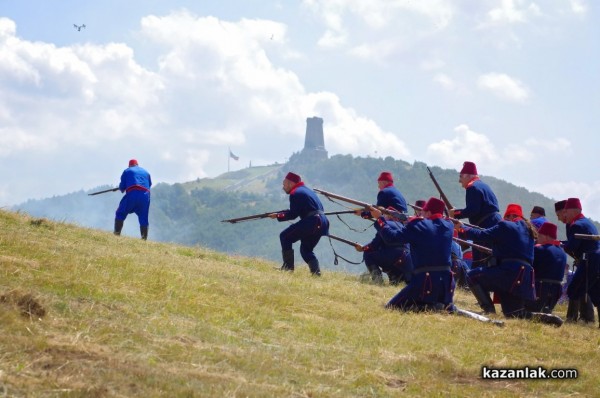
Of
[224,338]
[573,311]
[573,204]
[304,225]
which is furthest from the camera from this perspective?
[304,225]

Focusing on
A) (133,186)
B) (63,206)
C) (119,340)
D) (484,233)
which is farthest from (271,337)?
(63,206)

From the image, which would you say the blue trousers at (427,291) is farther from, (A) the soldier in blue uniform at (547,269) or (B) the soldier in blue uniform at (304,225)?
(B) the soldier in blue uniform at (304,225)

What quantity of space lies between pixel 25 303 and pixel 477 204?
368 inches

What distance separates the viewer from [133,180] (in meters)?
20.6

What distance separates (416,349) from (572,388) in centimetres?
182

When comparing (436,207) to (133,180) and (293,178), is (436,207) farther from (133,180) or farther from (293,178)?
(133,180)

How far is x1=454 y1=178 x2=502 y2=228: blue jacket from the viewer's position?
15508 mm

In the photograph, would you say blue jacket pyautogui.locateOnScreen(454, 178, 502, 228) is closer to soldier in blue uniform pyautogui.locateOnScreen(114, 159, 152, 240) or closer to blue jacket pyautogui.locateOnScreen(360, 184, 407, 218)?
blue jacket pyautogui.locateOnScreen(360, 184, 407, 218)

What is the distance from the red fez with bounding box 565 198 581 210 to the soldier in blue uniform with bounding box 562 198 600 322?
232 mm

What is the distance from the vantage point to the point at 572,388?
888 cm

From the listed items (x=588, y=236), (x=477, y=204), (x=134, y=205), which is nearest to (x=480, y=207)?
(x=477, y=204)

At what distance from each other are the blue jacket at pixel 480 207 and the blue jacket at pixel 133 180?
28.5 ft

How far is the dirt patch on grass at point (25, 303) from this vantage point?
8.36 meters

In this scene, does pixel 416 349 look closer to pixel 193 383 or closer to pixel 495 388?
pixel 495 388
